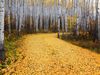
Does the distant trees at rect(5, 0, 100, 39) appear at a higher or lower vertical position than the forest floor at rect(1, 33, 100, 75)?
higher

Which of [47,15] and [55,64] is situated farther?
[47,15]

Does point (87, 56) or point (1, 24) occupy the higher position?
point (1, 24)

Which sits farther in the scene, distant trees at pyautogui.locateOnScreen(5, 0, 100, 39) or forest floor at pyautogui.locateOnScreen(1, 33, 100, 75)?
distant trees at pyautogui.locateOnScreen(5, 0, 100, 39)

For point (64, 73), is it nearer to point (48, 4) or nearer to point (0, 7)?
point (0, 7)

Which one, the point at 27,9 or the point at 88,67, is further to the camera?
the point at 27,9

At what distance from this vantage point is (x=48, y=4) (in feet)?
188

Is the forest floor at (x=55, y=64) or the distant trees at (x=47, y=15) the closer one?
the forest floor at (x=55, y=64)

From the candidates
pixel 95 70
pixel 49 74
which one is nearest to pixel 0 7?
pixel 49 74

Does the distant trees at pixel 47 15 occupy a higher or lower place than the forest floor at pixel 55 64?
higher

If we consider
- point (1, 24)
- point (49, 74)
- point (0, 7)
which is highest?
point (0, 7)

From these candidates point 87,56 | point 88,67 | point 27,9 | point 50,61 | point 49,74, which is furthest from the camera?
point 27,9

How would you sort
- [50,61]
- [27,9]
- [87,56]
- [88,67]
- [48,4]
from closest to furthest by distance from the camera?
[88,67] < [50,61] < [87,56] < [27,9] < [48,4]

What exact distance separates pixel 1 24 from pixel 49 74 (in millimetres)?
3994

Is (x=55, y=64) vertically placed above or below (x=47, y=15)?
below
